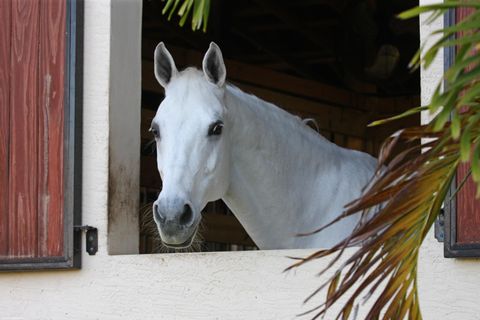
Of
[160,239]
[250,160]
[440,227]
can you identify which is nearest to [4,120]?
[160,239]

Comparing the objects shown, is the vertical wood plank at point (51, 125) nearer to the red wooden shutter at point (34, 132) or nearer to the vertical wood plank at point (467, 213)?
the red wooden shutter at point (34, 132)

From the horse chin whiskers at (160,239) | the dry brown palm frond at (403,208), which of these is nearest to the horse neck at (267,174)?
the horse chin whiskers at (160,239)

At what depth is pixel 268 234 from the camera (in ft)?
16.5

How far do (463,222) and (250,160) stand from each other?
1429 mm

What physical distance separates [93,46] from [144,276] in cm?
105

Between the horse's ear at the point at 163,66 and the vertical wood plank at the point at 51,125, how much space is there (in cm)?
42

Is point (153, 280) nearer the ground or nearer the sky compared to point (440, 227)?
nearer the ground

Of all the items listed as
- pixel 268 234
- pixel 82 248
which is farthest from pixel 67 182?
pixel 268 234

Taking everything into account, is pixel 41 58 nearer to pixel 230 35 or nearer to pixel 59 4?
pixel 59 4

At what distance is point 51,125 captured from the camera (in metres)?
4.88

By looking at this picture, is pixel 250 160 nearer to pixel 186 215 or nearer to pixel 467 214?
pixel 186 215

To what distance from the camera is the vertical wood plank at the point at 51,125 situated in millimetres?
4805

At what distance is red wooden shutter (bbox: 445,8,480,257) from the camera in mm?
3738

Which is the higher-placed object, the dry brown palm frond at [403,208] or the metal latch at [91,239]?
the dry brown palm frond at [403,208]
